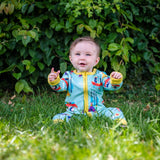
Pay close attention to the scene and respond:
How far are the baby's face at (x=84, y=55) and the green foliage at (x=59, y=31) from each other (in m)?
0.59

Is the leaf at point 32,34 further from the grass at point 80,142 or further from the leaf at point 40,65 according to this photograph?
the grass at point 80,142

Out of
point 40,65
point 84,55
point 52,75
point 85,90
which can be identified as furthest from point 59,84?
point 40,65

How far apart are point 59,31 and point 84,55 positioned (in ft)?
3.76

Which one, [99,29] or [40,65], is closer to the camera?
[99,29]

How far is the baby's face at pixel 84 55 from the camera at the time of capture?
93.8 inches

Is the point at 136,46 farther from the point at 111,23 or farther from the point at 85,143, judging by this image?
the point at 85,143

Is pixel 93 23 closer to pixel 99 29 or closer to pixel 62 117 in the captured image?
pixel 99 29

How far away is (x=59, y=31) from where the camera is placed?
3400 millimetres

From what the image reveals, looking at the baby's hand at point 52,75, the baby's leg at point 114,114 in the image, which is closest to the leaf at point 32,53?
the baby's hand at point 52,75

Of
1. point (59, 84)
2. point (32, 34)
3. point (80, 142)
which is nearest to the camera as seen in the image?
point (80, 142)

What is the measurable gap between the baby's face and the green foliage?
588mm

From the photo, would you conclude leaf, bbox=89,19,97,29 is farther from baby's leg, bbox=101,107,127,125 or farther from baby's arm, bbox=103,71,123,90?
baby's leg, bbox=101,107,127,125

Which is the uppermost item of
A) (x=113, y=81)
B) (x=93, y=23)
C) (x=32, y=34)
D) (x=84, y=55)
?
(x=93, y=23)

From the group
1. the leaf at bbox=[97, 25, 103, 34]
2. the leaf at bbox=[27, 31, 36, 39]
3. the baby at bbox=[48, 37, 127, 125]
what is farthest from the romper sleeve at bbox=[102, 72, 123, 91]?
the leaf at bbox=[27, 31, 36, 39]
